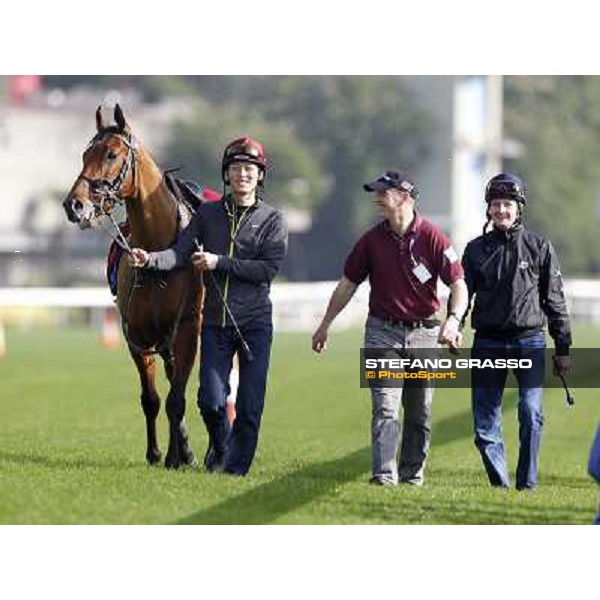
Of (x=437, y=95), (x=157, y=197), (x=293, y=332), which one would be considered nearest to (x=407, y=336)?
(x=157, y=197)

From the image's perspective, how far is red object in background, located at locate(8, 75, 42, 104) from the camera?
3602 inches

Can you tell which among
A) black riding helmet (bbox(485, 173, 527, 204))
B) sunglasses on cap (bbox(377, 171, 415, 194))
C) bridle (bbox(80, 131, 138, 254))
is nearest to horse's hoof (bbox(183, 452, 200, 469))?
bridle (bbox(80, 131, 138, 254))

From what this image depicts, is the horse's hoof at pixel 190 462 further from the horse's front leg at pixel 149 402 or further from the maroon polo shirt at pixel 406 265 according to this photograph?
the maroon polo shirt at pixel 406 265

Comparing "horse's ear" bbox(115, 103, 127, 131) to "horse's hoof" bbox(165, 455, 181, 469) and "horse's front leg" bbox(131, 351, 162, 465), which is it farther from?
"horse's hoof" bbox(165, 455, 181, 469)

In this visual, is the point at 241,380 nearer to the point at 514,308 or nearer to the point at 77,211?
the point at 77,211

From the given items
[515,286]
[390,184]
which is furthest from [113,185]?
[515,286]

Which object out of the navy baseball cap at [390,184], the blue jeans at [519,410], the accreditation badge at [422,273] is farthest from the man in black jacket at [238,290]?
the blue jeans at [519,410]

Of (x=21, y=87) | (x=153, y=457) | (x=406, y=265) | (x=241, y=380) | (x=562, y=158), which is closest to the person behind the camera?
(x=406, y=265)

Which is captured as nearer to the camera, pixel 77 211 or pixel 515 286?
pixel 77 211

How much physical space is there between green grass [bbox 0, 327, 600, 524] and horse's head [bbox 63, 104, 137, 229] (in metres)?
1.68

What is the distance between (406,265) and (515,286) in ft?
2.34

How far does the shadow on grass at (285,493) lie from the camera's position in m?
8.73

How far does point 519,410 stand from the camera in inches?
416

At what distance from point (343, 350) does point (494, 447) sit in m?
16.8
